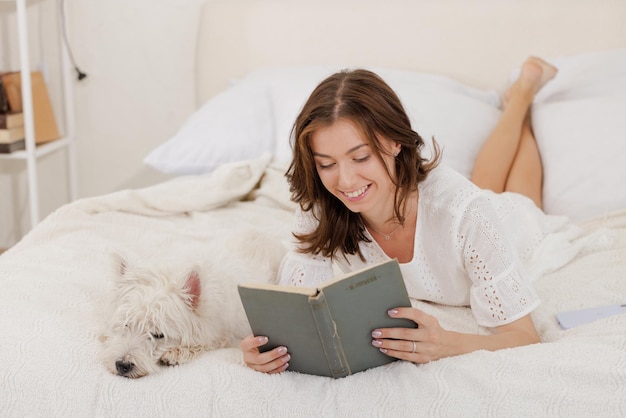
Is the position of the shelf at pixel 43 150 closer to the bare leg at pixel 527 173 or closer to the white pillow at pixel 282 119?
the white pillow at pixel 282 119

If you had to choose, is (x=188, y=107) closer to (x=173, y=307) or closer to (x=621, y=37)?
(x=621, y=37)

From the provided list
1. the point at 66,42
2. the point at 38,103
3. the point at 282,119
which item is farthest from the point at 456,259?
the point at 66,42

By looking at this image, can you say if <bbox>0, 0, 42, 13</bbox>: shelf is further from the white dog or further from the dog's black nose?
the dog's black nose

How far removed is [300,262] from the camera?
1592 millimetres

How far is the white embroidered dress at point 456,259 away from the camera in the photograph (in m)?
1.42

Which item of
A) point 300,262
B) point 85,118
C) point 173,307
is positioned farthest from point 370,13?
point 173,307

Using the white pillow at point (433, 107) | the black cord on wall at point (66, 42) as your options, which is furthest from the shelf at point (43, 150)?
the white pillow at point (433, 107)

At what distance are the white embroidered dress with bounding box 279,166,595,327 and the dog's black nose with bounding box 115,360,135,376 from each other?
1.41 ft

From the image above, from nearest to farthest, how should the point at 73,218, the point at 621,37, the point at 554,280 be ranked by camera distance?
the point at 554,280 → the point at 73,218 → the point at 621,37

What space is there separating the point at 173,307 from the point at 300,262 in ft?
1.10

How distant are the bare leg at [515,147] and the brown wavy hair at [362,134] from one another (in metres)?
0.82

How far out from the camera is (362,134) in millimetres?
1373

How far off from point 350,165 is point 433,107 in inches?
45.8

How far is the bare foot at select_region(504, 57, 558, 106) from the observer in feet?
8.18
